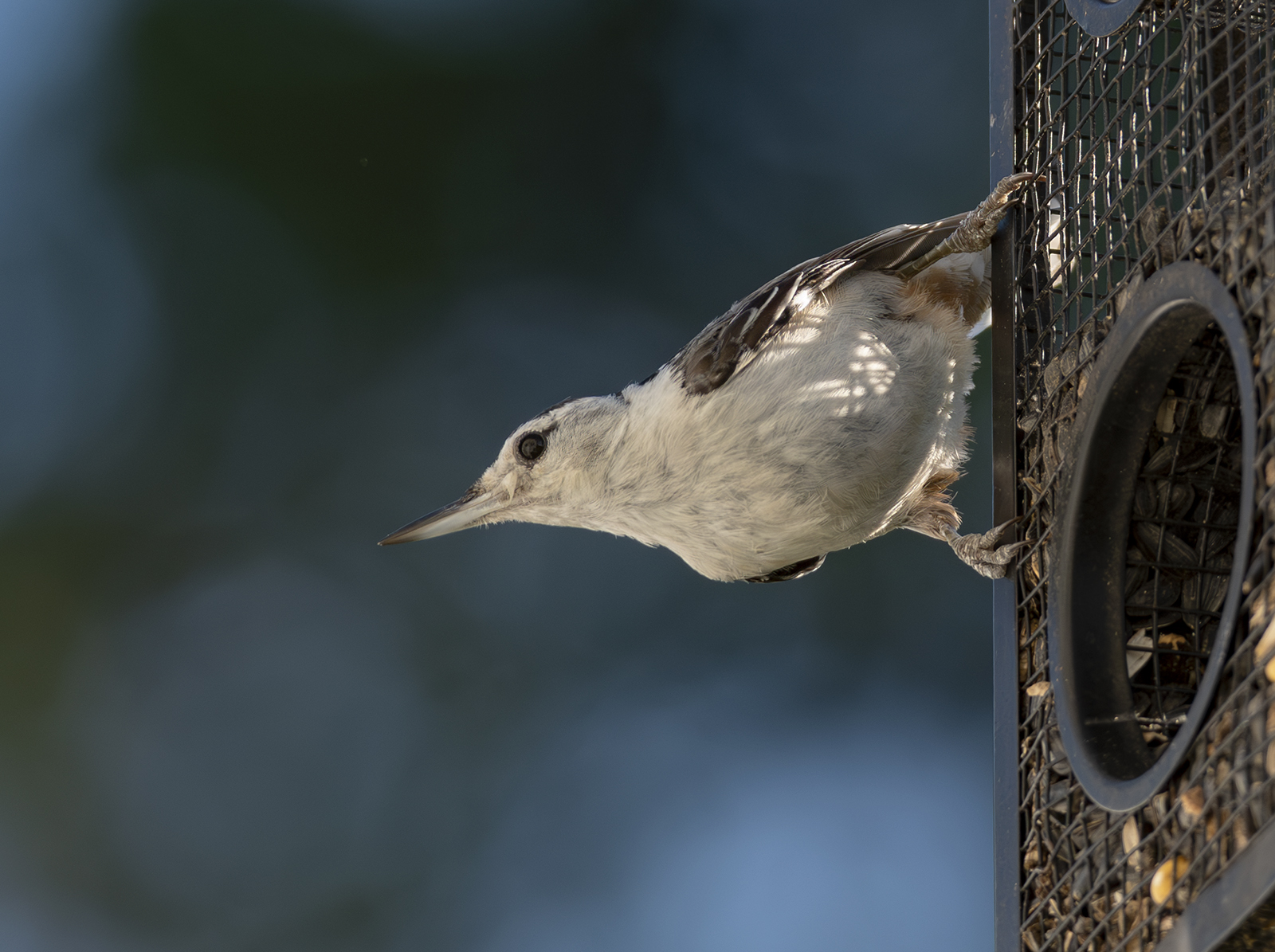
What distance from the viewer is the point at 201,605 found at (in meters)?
3.66

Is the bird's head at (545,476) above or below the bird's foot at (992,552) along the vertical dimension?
above

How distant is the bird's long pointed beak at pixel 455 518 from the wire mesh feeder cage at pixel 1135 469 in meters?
1.06

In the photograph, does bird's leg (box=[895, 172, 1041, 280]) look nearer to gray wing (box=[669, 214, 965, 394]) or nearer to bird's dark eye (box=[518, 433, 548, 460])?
gray wing (box=[669, 214, 965, 394])

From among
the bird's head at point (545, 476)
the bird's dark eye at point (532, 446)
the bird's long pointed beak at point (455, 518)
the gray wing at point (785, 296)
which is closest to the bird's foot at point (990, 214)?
the gray wing at point (785, 296)

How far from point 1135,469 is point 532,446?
A: 1.22 meters

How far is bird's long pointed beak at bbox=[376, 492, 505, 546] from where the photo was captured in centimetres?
222

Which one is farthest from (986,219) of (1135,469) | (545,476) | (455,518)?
(455,518)

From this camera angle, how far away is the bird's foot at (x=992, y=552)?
4.87ft

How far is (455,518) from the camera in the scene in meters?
2.24

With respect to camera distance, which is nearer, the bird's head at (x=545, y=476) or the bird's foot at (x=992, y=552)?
the bird's foot at (x=992, y=552)

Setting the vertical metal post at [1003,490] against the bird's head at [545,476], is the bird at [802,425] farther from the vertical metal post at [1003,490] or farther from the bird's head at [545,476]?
the vertical metal post at [1003,490]

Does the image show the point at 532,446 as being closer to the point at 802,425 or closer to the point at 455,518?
the point at 455,518

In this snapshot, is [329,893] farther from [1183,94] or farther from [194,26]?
[1183,94]

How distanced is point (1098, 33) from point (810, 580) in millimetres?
2677
